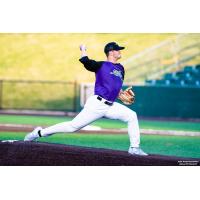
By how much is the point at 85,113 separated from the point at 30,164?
998mm

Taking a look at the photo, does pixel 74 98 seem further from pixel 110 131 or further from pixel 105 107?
pixel 105 107

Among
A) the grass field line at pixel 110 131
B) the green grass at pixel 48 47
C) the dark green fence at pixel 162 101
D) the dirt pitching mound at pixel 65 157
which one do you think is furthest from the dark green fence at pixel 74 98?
the dirt pitching mound at pixel 65 157

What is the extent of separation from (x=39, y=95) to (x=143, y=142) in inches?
205

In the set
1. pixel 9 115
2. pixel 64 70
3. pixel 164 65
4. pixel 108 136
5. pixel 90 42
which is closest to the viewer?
pixel 90 42

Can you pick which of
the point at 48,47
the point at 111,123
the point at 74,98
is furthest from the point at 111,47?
the point at 74,98

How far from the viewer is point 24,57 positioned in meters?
9.31

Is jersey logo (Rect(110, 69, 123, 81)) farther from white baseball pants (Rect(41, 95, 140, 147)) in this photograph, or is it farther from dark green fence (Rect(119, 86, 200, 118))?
dark green fence (Rect(119, 86, 200, 118))

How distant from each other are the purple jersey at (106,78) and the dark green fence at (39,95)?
4.35m

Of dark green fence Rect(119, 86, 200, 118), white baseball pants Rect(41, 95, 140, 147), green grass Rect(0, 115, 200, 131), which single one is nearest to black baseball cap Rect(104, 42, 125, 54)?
white baseball pants Rect(41, 95, 140, 147)

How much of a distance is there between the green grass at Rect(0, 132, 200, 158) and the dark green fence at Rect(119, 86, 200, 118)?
2154mm

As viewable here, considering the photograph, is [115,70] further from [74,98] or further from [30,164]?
[74,98]

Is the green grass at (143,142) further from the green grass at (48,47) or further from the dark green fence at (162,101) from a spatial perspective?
the dark green fence at (162,101)

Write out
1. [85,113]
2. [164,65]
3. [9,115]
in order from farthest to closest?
[164,65] < [9,115] < [85,113]

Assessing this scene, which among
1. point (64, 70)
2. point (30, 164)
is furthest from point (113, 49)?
point (64, 70)
